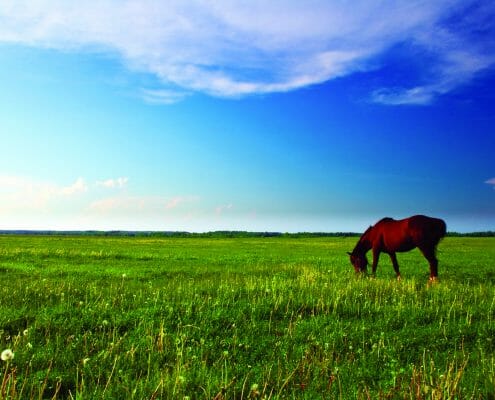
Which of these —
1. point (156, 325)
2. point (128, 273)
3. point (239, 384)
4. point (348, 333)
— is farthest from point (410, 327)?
point (128, 273)

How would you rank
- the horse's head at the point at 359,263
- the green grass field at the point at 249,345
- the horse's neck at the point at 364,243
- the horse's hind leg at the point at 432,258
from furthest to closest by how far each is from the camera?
the horse's neck at the point at 364,243, the horse's head at the point at 359,263, the horse's hind leg at the point at 432,258, the green grass field at the point at 249,345

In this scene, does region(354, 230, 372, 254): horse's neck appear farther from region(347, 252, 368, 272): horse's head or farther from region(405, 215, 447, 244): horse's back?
region(405, 215, 447, 244): horse's back

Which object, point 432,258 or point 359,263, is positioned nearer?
point 432,258

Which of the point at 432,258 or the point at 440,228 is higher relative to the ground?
the point at 440,228

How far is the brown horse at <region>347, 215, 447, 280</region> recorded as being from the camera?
60.9ft

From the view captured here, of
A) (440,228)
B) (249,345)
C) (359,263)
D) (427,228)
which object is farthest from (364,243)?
(249,345)

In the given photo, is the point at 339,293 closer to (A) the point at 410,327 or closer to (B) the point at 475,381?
(A) the point at 410,327

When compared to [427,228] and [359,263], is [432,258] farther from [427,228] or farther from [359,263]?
[359,263]

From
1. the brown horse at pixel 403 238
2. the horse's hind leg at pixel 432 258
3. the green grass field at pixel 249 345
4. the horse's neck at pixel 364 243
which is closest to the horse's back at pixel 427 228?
the brown horse at pixel 403 238

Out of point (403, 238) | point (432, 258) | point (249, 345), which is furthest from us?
point (403, 238)

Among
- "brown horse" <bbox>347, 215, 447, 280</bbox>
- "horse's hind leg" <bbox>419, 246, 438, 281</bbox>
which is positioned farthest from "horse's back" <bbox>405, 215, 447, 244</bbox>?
"horse's hind leg" <bbox>419, 246, 438, 281</bbox>

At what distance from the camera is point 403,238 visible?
63.3 feet

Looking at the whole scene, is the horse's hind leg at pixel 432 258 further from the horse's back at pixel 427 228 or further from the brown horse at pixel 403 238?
the horse's back at pixel 427 228

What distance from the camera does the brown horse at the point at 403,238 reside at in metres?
18.6
